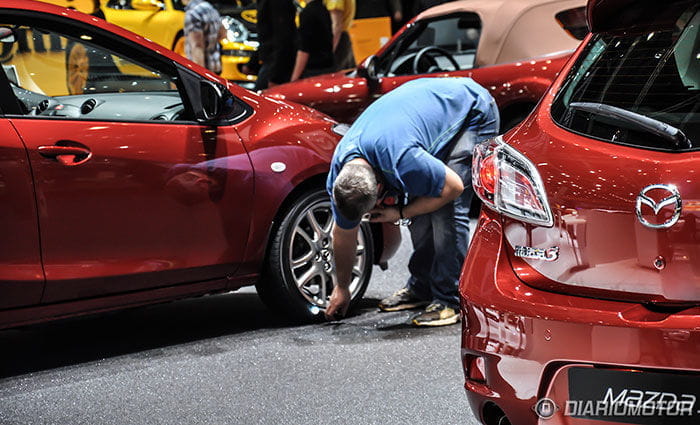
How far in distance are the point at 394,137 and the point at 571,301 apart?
6.25 ft

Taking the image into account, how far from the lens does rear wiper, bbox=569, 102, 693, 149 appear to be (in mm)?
2574

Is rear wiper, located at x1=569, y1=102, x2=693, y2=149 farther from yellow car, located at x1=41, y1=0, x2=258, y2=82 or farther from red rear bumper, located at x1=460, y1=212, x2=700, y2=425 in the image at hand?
yellow car, located at x1=41, y1=0, x2=258, y2=82

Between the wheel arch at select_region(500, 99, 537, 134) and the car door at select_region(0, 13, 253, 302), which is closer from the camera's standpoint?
the car door at select_region(0, 13, 253, 302)

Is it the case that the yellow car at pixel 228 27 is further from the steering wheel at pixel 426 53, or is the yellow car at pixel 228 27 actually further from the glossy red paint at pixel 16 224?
the glossy red paint at pixel 16 224

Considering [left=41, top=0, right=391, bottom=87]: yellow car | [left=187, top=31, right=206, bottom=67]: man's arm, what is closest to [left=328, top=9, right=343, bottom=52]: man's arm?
[left=187, top=31, right=206, bottom=67]: man's arm

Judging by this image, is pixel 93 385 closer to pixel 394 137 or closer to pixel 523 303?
pixel 394 137

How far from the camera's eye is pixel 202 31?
9.02 meters

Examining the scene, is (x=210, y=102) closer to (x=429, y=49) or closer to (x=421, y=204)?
(x=421, y=204)

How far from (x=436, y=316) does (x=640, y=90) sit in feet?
7.77

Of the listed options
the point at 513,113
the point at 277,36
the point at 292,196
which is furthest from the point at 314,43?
the point at 292,196

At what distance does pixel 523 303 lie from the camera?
8.81 feet

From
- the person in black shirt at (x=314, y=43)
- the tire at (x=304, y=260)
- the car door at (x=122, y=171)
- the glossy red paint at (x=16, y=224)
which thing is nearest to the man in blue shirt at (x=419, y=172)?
the tire at (x=304, y=260)

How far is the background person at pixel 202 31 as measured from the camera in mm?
8992

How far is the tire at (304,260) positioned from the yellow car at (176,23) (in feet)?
21.9
